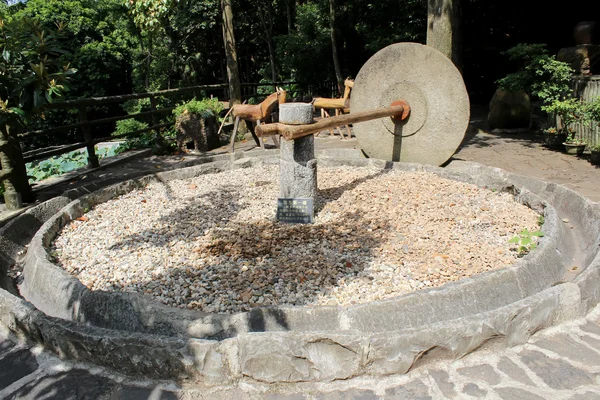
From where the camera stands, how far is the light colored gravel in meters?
3.14

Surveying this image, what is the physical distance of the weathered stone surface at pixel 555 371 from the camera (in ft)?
7.25

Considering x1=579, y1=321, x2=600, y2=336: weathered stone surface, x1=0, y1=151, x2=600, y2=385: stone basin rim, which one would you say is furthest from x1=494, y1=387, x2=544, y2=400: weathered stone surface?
x1=579, y1=321, x2=600, y2=336: weathered stone surface

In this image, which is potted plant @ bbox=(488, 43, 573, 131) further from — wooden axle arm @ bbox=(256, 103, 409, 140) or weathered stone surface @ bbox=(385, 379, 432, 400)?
weathered stone surface @ bbox=(385, 379, 432, 400)

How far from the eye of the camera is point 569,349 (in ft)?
8.10

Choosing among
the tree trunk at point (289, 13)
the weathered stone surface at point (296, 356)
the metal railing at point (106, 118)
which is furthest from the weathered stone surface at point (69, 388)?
the tree trunk at point (289, 13)

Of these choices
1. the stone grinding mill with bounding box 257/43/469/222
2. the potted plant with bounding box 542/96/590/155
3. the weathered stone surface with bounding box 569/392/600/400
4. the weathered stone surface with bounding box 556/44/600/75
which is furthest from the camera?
the weathered stone surface with bounding box 556/44/600/75

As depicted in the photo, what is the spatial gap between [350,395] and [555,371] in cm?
108

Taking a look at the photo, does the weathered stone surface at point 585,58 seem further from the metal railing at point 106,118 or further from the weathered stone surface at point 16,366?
the weathered stone surface at point 16,366

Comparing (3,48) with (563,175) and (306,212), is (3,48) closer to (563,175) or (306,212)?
(306,212)

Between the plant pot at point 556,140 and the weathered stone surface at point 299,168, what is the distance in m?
4.84

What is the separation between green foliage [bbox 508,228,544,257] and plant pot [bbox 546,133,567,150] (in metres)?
4.25

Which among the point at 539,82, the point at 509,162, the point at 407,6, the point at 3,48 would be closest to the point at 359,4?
the point at 407,6

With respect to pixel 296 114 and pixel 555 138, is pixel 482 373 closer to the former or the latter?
pixel 296 114

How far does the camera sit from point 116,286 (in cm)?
327
